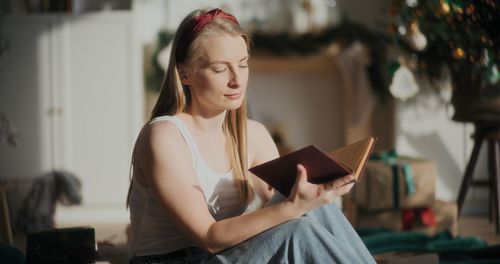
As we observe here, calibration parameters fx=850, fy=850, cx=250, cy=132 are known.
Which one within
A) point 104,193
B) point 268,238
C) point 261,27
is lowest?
point 104,193

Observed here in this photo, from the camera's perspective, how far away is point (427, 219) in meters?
4.24

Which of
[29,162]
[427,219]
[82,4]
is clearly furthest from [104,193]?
[427,219]

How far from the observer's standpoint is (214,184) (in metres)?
2.05

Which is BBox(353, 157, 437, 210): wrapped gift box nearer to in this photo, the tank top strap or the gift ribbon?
the gift ribbon

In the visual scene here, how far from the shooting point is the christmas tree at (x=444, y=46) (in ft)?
13.5

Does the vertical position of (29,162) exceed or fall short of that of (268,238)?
it falls short

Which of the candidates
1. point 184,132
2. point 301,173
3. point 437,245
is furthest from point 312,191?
point 437,245

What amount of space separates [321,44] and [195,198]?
3737 millimetres

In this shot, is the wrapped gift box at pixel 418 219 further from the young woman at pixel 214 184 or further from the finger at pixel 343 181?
the finger at pixel 343 181

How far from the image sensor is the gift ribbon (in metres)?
4.24

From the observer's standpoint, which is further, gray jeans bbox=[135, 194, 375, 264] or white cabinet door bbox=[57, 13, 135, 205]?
white cabinet door bbox=[57, 13, 135, 205]

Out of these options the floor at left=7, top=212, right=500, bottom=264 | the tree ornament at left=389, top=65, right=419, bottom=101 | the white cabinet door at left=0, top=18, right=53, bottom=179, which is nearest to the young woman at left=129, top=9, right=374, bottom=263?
the floor at left=7, top=212, right=500, bottom=264

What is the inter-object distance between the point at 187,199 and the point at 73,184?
2725 millimetres

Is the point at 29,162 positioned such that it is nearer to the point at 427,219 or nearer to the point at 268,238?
the point at 427,219
